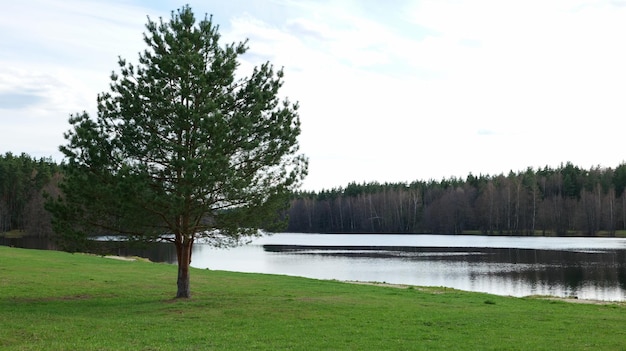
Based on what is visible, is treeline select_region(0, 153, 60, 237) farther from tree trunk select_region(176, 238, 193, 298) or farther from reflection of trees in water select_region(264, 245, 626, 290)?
tree trunk select_region(176, 238, 193, 298)

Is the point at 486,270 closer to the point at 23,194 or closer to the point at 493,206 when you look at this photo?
the point at 493,206

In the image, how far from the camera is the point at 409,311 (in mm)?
18250

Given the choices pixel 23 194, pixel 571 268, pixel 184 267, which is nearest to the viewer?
pixel 184 267

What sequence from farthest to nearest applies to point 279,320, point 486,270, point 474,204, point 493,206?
point 474,204
point 493,206
point 486,270
point 279,320

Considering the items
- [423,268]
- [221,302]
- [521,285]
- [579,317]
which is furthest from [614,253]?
[221,302]

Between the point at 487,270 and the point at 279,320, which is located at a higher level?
the point at 279,320

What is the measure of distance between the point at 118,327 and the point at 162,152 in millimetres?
6537

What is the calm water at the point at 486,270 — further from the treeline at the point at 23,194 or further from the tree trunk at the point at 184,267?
the treeline at the point at 23,194

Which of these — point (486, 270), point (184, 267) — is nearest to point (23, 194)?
point (486, 270)

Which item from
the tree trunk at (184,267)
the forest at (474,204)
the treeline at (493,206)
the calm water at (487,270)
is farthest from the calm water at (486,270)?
the forest at (474,204)

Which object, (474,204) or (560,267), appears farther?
(474,204)

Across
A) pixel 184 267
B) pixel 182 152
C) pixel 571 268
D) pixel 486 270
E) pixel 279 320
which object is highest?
pixel 182 152

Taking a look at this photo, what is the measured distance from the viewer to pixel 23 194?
10794 centimetres

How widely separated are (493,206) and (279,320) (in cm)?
11497
